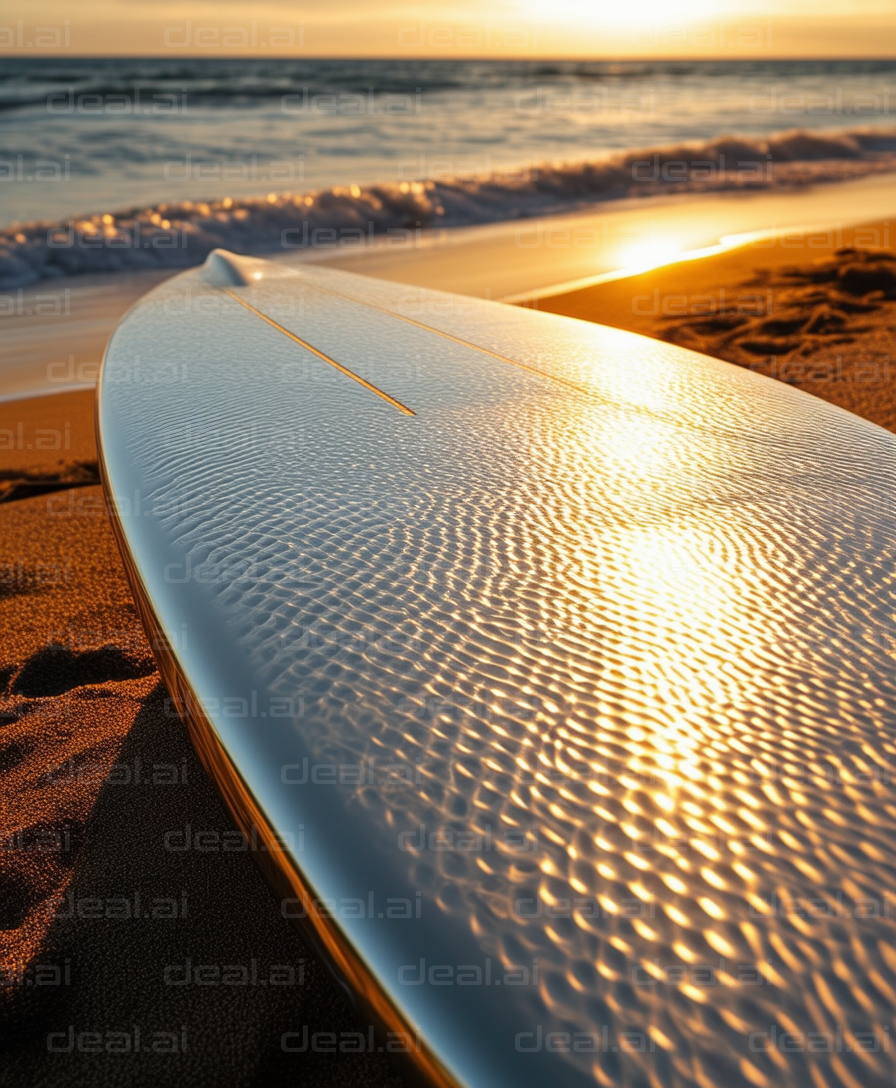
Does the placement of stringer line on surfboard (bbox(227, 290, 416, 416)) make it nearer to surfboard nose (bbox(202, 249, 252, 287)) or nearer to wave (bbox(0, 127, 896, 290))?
surfboard nose (bbox(202, 249, 252, 287))

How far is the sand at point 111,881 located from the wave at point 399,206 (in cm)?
399

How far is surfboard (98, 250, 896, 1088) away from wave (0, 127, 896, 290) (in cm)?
484

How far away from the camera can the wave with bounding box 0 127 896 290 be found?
5605 mm

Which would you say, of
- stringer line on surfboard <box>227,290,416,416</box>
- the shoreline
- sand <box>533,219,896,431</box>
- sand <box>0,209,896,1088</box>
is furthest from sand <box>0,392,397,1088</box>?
sand <box>533,219,896,431</box>

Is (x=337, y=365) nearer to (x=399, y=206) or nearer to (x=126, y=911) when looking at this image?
(x=126, y=911)

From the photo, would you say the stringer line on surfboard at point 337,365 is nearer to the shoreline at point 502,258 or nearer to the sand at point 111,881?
the sand at point 111,881

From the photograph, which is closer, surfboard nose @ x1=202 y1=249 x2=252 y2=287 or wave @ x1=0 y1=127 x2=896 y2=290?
surfboard nose @ x1=202 y1=249 x2=252 y2=287

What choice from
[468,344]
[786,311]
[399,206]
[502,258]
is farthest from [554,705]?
[399,206]

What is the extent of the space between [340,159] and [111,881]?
9180 mm

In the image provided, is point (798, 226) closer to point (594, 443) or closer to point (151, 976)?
point (594, 443)

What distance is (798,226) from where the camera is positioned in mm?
5949

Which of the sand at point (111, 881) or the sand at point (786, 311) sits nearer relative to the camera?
the sand at point (111, 881)

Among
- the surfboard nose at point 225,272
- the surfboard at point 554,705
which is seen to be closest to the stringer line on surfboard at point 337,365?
the surfboard at point 554,705

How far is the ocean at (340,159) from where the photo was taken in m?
6.22
